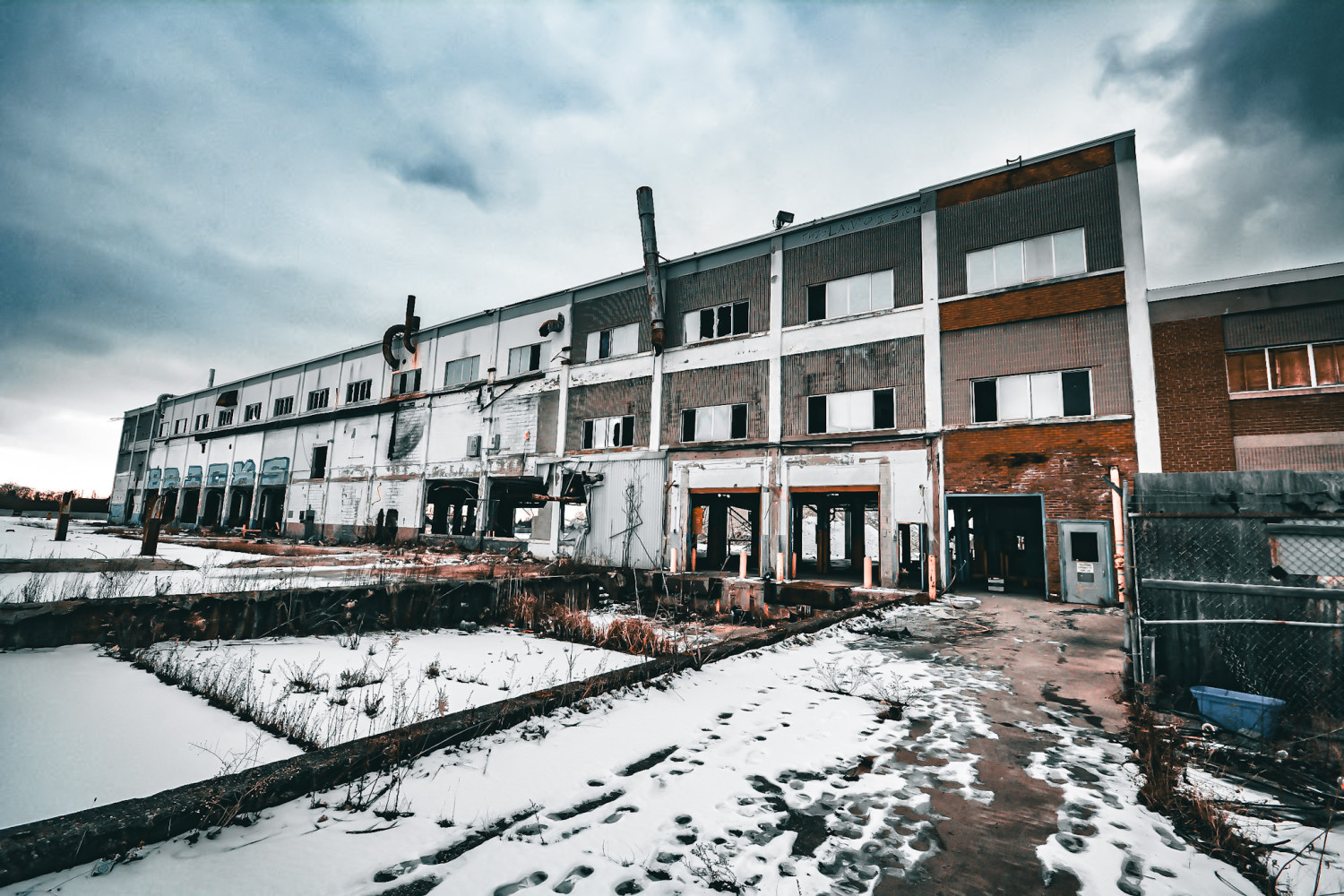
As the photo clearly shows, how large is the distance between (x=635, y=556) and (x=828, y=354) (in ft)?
31.4

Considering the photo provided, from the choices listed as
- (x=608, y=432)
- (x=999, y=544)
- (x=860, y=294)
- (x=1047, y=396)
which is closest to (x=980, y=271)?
(x=860, y=294)

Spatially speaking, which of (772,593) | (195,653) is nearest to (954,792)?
(195,653)

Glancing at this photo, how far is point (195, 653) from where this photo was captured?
21.6 ft

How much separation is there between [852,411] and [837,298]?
12.4 feet

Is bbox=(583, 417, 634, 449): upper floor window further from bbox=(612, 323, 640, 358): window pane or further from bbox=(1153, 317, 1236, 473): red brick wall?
bbox=(1153, 317, 1236, 473): red brick wall

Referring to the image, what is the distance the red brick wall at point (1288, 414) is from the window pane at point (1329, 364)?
1.05 feet

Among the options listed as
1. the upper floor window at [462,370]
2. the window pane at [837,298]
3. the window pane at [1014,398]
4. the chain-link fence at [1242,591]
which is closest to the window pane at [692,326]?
the window pane at [837,298]

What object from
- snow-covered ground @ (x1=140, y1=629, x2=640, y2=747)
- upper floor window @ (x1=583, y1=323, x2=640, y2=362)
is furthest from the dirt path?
upper floor window @ (x1=583, y1=323, x2=640, y2=362)

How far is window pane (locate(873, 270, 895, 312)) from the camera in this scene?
17.2m

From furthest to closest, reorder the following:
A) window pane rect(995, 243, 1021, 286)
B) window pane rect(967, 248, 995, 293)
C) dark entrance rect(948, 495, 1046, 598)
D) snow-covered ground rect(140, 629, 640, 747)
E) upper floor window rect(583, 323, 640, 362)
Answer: upper floor window rect(583, 323, 640, 362) → dark entrance rect(948, 495, 1046, 598) → window pane rect(967, 248, 995, 293) → window pane rect(995, 243, 1021, 286) → snow-covered ground rect(140, 629, 640, 747)

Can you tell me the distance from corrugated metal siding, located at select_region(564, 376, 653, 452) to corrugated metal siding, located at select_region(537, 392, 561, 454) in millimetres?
778

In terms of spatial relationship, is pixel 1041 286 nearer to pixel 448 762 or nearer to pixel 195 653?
pixel 448 762

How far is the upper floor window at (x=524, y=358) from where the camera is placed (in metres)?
24.8

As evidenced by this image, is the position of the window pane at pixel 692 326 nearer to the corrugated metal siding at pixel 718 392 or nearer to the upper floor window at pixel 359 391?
the corrugated metal siding at pixel 718 392
